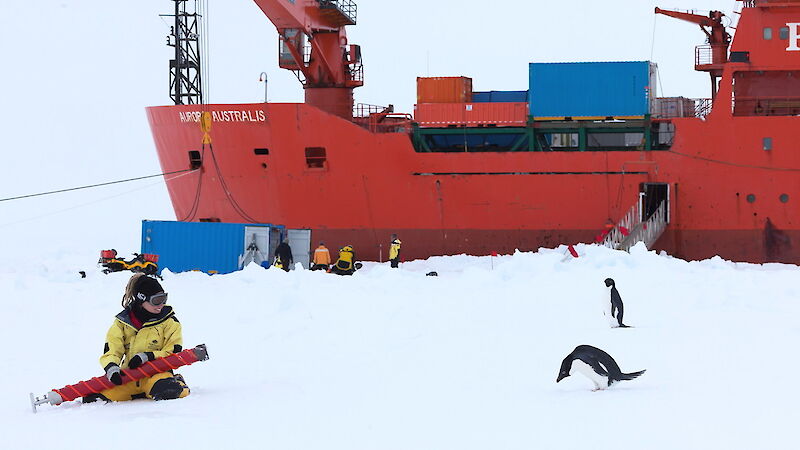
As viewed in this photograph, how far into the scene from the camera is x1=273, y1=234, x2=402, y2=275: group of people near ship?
23688 mm

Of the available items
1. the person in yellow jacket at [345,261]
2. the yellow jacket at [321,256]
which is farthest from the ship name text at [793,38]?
the yellow jacket at [321,256]

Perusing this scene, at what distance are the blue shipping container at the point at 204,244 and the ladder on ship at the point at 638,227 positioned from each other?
892 cm

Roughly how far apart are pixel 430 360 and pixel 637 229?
16445mm

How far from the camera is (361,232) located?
28469 millimetres

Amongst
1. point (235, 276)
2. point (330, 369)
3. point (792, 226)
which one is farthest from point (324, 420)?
point (792, 226)

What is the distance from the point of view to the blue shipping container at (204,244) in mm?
25641

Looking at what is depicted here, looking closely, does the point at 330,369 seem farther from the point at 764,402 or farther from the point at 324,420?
the point at 764,402

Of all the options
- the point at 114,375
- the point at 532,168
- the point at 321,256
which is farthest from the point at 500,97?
the point at 114,375

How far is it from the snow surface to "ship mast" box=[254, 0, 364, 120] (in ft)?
32.0

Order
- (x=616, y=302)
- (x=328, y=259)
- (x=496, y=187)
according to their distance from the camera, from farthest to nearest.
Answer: (x=496, y=187), (x=328, y=259), (x=616, y=302)

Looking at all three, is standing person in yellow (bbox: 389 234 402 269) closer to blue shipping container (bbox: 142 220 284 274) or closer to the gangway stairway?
blue shipping container (bbox: 142 220 284 274)

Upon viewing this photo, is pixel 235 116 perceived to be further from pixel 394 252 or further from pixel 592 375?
pixel 592 375

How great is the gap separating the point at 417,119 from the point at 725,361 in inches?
752

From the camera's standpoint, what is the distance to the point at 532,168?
2781cm
